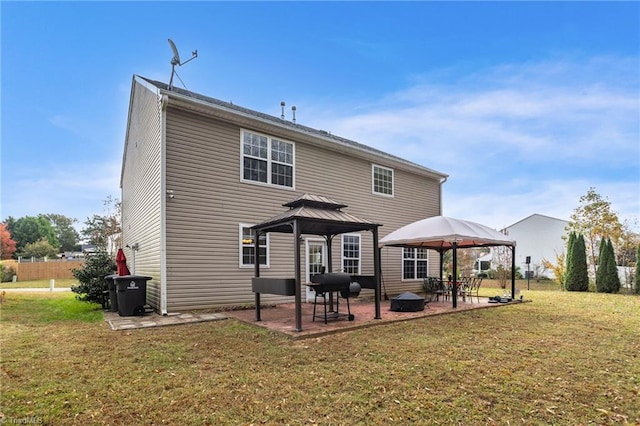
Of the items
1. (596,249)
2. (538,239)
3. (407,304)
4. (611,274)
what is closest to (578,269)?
(611,274)

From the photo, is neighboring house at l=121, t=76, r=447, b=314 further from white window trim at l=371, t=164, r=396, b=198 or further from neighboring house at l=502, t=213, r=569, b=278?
neighboring house at l=502, t=213, r=569, b=278

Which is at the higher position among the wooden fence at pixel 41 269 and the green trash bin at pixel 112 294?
the green trash bin at pixel 112 294

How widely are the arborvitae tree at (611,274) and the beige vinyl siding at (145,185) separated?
1825cm

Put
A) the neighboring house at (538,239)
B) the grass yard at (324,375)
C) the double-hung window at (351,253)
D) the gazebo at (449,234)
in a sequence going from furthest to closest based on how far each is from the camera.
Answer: the neighboring house at (538,239), the double-hung window at (351,253), the gazebo at (449,234), the grass yard at (324,375)

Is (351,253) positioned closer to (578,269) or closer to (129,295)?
(129,295)

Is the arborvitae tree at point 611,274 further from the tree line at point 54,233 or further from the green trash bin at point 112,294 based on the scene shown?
the tree line at point 54,233

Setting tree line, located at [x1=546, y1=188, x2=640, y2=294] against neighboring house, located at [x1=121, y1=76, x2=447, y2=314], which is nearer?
neighboring house, located at [x1=121, y1=76, x2=447, y2=314]

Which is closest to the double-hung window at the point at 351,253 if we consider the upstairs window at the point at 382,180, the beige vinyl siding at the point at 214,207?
the beige vinyl siding at the point at 214,207

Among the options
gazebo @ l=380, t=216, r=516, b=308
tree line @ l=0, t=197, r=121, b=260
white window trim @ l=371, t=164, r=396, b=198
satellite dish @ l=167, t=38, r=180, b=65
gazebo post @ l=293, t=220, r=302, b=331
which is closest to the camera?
A: gazebo post @ l=293, t=220, r=302, b=331

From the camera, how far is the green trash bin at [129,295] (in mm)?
8383

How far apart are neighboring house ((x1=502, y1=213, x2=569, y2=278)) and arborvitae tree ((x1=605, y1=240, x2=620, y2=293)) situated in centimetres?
1124

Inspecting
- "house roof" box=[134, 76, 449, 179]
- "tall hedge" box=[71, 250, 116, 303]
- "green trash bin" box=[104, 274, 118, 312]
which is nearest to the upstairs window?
"house roof" box=[134, 76, 449, 179]

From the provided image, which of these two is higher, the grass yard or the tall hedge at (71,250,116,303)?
the tall hedge at (71,250,116,303)

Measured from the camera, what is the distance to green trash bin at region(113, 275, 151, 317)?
27.5ft
